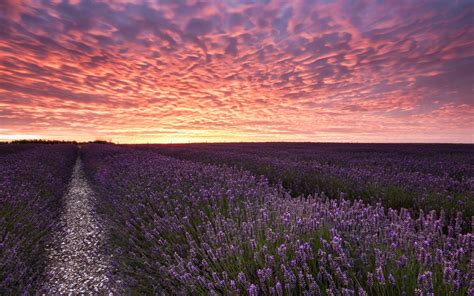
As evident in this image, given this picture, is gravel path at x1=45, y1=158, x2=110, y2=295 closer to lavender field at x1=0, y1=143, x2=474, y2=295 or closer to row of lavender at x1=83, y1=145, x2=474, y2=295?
lavender field at x1=0, y1=143, x2=474, y2=295

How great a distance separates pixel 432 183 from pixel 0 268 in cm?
647

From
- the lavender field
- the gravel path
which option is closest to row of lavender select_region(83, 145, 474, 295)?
the lavender field

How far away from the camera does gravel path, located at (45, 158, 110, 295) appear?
112 inches

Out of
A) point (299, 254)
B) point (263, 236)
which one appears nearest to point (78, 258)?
point (263, 236)

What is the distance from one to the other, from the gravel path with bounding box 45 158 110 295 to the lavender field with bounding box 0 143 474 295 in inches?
3.5

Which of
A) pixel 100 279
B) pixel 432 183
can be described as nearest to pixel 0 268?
pixel 100 279

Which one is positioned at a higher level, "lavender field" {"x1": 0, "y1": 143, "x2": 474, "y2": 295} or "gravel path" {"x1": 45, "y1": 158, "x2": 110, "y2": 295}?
"lavender field" {"x1": 0, "y1": 143, "x2": 474, "y2": 295}

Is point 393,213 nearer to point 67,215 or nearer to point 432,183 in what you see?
point 432,183

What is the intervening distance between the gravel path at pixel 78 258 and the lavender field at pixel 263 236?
9 centimetres

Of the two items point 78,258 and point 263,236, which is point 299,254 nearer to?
point 263,236

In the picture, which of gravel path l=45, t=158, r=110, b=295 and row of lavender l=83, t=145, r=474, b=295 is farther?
gravel path l=45, t=158, r=110, b=295

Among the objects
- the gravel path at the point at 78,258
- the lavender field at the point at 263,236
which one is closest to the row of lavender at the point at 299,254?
the lavender field at the point at 263,236

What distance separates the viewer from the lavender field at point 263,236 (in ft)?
5.34

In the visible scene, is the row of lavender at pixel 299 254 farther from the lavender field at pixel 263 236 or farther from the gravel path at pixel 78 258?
the gravel path at pixel 78 258
